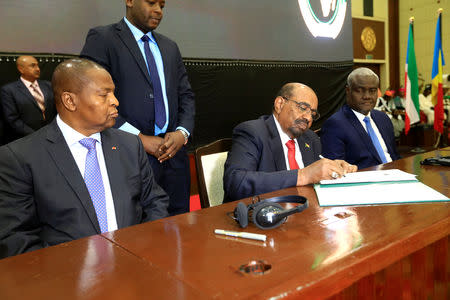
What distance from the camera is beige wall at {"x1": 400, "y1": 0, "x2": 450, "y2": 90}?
9125 millimetres

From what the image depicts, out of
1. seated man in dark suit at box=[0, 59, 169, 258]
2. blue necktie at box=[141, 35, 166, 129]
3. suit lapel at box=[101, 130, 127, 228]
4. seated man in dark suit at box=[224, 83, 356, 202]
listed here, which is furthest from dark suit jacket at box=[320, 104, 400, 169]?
suit lapel at box=[101, 130, 127, 228]

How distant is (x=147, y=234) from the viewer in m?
0.97

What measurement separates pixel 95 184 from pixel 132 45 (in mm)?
867

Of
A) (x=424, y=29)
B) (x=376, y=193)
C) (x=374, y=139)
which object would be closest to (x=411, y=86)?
(x=374, y=139)

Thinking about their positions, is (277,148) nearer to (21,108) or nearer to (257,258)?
(257,258)

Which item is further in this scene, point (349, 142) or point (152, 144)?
point (349, 142)

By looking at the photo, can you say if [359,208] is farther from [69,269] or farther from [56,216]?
[56,216]

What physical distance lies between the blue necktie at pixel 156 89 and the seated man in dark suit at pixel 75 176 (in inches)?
17.1

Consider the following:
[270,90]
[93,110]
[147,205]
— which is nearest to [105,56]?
[93,110]

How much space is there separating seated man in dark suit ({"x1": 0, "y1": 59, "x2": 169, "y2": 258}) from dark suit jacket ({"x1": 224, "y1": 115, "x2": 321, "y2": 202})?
33 cm

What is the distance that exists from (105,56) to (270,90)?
2967 mm

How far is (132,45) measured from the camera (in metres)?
1.91

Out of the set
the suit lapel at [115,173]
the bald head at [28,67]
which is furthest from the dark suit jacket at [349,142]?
the bald head at [28,67]

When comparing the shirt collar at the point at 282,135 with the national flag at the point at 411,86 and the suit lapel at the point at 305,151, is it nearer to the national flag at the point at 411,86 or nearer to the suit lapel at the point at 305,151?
the suit lapel at the point at 305,151
